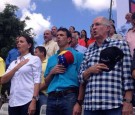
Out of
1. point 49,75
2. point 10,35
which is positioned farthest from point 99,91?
point 10,35

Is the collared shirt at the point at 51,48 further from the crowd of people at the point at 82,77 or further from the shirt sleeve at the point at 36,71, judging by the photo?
the shirt sleeve at the point at 36,71

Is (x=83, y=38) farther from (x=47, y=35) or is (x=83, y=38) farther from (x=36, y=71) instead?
(x=36, y=71)

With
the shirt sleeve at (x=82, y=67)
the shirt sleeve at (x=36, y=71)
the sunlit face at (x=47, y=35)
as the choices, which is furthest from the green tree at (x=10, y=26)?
the shirt sleeve at (x=82, y=67)

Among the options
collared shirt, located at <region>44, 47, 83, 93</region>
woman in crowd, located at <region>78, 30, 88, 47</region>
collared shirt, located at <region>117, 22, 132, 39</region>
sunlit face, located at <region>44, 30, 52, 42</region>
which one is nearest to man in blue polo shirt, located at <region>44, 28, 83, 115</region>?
collared shirt, located at <region>44, 47, 83, 93</region>

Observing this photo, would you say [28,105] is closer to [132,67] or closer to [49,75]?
[49,75]

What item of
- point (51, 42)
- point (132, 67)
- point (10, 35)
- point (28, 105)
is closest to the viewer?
point (132, 67)

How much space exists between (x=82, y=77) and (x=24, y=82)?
1.08 meters

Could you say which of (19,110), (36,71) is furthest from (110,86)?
(19,110)

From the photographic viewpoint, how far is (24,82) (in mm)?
5406

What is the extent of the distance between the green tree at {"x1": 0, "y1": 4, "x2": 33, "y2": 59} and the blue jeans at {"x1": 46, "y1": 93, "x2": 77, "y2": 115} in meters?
23.2

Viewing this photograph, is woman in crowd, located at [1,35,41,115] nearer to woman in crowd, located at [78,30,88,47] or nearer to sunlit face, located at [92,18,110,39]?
sunlit face, located at [92,18,110,39]

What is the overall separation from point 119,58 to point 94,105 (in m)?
0.64

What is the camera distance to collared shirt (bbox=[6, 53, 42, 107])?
17.5ft

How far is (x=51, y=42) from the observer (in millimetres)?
8891
